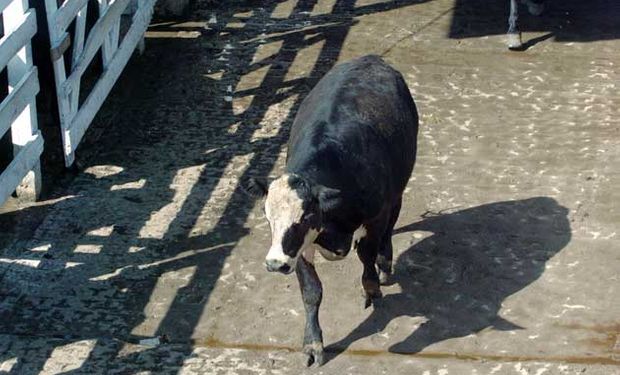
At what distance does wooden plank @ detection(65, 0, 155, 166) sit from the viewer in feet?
30.6

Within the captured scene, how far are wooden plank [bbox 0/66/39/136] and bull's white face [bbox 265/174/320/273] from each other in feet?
8.26

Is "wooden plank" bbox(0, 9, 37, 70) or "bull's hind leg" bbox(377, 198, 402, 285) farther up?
"wooden plank" bbox(0, 9, 37, 70)

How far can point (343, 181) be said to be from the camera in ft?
22.6

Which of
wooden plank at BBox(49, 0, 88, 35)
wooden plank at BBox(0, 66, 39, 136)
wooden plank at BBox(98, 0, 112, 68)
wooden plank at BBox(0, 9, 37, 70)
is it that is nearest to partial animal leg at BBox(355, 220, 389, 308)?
wooden plank at BBox(0, 66, 39, 136)

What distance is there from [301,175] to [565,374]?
180 cm

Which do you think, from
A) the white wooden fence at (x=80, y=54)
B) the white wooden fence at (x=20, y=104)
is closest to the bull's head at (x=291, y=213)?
the white wooden fence at (x=20, y=104)

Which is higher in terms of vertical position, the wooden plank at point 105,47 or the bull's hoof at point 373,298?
the wooden plank at point 105,47

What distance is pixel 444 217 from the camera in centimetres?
863

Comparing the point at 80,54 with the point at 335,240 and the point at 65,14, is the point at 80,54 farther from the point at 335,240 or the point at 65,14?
the point at 335,240

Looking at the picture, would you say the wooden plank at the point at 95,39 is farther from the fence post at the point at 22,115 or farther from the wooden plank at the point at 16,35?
the wooden plank at the point at 16,35

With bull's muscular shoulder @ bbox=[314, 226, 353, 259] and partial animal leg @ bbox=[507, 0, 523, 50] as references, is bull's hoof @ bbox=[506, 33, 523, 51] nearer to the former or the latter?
partial animal leg @ bbox=[507, 0, 523, 50]

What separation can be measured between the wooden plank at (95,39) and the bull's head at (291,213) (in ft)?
10.6

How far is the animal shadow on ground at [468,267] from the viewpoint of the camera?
7363 millimetres

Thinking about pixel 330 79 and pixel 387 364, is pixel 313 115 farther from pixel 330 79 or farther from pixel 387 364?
pixel 387 364
